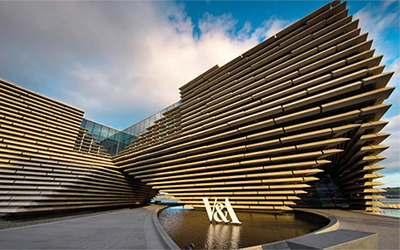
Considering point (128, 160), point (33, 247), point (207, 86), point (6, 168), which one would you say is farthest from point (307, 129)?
point (6, 168)

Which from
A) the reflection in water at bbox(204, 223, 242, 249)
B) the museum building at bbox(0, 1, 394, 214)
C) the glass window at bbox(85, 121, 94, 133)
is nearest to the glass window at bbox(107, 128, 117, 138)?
the glass window at bbox(85, 121, 94, 133)

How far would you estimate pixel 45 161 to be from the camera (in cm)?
1600

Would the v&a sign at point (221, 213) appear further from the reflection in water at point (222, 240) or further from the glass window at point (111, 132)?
the glass window at point (111, 132)

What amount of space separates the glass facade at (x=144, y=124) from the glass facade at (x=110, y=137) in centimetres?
72

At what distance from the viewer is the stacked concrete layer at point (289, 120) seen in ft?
30.9

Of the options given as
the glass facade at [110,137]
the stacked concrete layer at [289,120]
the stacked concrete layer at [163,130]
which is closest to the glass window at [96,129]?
the glass facade at [110,137]

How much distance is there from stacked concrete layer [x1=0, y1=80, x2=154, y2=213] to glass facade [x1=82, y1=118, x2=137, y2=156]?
7.43 feet

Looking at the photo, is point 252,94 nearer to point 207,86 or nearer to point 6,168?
point 207,86

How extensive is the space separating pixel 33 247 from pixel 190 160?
1155 centimetres

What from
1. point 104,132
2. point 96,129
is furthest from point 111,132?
point 96,129

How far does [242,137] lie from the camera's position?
1260cm

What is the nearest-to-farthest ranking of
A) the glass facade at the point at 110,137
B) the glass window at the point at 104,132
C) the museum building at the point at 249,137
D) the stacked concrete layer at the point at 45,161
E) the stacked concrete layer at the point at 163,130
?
the museum building at the point at 249,137 → the stacked concrete layer at the point at 45,161 → the stacked concrete layer at the point at 163,130 → the glass facade at the point at 110,137 → the glass window at the point at 104,132

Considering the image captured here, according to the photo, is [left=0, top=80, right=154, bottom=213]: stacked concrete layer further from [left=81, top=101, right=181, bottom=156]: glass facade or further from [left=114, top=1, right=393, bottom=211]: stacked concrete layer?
[left=114, top=1, right=393, bottom=211]: stacked concrete layer

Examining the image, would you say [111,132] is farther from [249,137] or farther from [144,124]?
[249,137]
